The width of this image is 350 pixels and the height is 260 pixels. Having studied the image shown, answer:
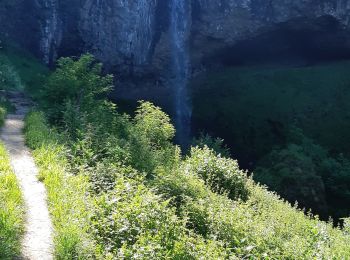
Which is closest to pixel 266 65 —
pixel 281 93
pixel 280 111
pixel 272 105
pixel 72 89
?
pixel 281 93

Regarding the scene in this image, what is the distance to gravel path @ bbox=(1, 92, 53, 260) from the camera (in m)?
5.80

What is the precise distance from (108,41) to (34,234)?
22940mm

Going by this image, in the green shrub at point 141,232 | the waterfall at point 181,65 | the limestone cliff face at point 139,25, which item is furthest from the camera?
the waterfall at point 181,65

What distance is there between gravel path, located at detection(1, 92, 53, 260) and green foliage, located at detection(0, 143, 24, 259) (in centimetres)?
13

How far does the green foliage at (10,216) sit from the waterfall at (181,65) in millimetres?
21397

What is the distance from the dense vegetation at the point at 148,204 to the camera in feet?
20.0

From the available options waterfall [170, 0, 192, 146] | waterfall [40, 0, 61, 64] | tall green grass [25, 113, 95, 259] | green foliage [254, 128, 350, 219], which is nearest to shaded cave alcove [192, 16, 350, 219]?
waterfall [170, 0, 192, 146]

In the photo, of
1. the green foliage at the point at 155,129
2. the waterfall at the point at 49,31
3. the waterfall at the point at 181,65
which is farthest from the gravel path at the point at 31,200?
the waterfall at the point at 181,65

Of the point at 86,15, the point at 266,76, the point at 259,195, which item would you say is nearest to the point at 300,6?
the point at 266,76

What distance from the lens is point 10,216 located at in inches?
235

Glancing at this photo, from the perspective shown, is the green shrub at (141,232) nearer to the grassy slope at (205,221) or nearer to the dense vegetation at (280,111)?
the grassy slope at (205,221)

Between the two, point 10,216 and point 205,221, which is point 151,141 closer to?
point 205,221

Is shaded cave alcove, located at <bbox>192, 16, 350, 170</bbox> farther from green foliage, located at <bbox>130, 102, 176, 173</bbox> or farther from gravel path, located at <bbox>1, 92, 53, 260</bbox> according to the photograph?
gravel path, located at <bbox>1, 92, 53, 260</bbox>

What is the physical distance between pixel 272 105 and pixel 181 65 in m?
6.83
